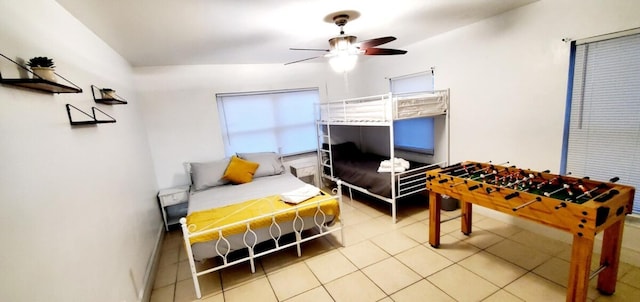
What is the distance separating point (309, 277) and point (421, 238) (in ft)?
4.32

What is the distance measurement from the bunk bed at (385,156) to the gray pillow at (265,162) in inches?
36.2

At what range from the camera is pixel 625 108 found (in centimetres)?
207

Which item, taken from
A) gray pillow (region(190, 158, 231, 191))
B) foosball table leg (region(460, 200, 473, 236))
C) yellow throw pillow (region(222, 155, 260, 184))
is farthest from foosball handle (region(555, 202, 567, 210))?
gray pillow (region(190, 158, 231, 191))

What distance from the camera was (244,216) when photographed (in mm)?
2400

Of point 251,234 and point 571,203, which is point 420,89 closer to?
point 571,203

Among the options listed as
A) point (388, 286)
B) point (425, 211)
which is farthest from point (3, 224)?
point (425, 211)

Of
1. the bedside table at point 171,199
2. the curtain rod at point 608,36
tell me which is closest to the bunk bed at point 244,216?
the bedside table at point 171,199

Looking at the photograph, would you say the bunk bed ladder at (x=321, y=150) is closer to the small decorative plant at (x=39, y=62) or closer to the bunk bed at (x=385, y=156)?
A: the bunk bed at (x=385, y=156)

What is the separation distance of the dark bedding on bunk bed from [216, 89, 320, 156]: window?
0.53 m

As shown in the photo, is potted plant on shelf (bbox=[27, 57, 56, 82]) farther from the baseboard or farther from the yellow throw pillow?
the yellow throw pillow

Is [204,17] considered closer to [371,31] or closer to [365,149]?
[371,31]

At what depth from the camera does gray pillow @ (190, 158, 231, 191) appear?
3.49 metres

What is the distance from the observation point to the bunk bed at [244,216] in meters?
2.18

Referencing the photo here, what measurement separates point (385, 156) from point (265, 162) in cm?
203
